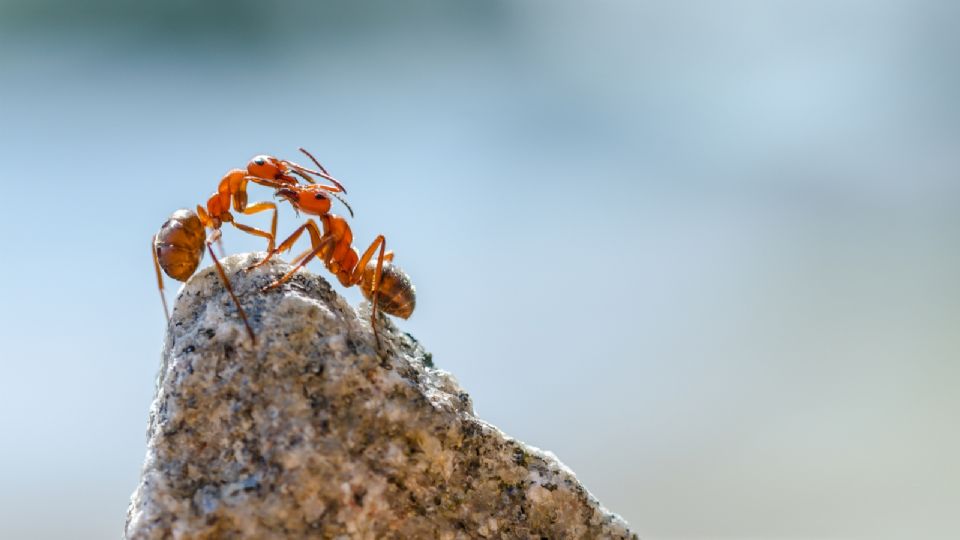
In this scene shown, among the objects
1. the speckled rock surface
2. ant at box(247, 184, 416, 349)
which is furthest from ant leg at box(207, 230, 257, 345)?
ant at box(247, 184, 416, 349)

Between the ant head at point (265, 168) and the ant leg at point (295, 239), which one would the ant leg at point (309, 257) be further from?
the ant head at point (265, 168)

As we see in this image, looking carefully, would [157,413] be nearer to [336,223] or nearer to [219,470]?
[219,470]

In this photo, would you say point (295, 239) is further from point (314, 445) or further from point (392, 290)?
point (314, 445)

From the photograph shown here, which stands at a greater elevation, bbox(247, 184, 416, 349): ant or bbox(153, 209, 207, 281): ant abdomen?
bbox(247, 184, 416, 349): ant

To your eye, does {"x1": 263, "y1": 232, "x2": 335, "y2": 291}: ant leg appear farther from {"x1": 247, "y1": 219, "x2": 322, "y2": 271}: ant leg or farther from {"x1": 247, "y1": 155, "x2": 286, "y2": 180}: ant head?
{"x1": 247, "y1": 155, "x2": 286, "y2": 180}: ant head

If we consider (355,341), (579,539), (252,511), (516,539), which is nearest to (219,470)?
(252,511)

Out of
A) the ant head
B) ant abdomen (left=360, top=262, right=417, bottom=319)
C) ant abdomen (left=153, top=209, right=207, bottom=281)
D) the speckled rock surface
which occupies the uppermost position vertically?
the ant head

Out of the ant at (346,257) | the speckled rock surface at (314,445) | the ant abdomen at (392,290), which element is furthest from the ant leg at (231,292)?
the ant abdomen at (392,290)
